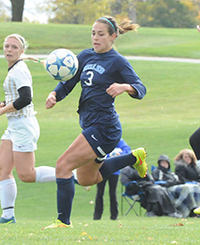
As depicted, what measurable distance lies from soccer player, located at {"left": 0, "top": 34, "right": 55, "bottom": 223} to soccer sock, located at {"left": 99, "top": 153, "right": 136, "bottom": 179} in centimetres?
99

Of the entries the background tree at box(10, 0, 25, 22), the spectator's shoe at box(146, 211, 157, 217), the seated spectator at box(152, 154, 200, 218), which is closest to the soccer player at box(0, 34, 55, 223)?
the spectator's shoe at box(146, 211, 157, 217)

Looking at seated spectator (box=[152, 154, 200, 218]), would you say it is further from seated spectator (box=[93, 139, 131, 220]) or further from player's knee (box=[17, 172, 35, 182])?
player's knee (box=[17, 172, 35, 182])

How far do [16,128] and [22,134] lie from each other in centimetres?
11

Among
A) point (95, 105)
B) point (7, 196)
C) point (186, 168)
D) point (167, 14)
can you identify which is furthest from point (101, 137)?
point (167, 14)

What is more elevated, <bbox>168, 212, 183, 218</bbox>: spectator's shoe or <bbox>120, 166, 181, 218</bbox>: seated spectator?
<bbox>120, 166, 181, 218</bbox>: seated spectator

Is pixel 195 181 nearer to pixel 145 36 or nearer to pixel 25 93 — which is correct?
pixel 25 93

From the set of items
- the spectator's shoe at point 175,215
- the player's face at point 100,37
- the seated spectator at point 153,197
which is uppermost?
the player's face at point 100,37

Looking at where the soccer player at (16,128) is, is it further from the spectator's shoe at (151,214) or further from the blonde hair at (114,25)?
the spectator's shoe at (151,214)

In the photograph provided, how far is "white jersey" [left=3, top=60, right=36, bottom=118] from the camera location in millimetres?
5953

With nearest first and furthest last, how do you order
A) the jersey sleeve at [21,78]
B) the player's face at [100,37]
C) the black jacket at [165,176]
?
the player's face at [100,37] → the jersey sleeve at [21,78] → the black jacket at [165,176]

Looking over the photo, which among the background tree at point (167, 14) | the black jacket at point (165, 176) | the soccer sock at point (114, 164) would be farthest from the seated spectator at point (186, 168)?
the background tree at point (167, 14)

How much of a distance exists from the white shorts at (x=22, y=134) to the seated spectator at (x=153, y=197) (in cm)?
414

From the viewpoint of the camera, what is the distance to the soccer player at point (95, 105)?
4910 millimetres

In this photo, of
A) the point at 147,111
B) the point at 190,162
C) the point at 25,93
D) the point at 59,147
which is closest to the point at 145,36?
the point at 147,111
